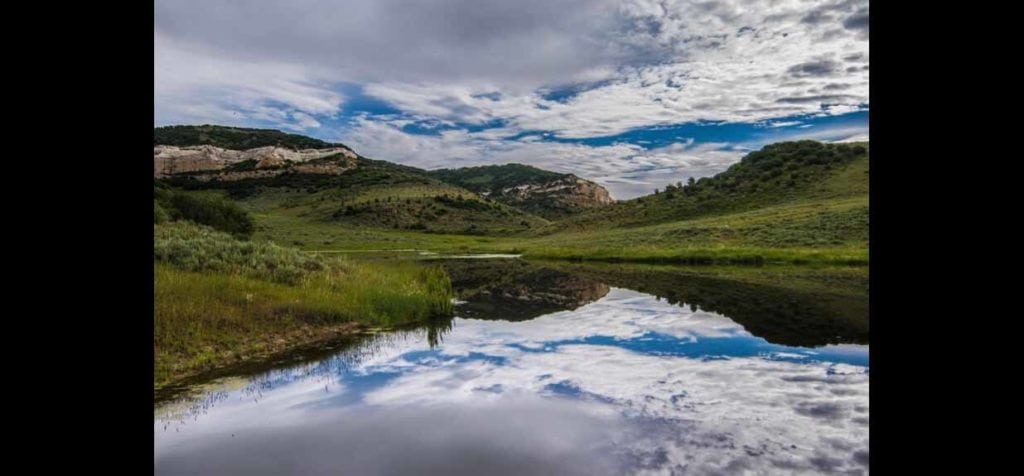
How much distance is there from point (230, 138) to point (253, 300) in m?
176

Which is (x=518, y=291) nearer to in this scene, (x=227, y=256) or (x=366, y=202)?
(x=227, y=256)

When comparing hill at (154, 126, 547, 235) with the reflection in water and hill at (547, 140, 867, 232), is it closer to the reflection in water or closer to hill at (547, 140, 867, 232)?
hill at (547, 140, 867, 232)

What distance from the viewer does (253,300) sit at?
13336 mm

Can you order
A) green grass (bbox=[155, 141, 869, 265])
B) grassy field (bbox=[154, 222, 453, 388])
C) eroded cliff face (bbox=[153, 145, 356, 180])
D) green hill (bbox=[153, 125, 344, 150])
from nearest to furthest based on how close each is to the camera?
grassy field (bbox=[154, 222, 453, 388]), green grass (bbox=[155, 141, 869, 265]), eroded cliff face (bbox=[153, 145, 356, 180]), green hill (bbox=[153, 125, 344, 150])

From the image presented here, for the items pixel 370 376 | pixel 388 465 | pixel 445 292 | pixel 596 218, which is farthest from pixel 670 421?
pixel 596 218

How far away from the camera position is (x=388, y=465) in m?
5.96

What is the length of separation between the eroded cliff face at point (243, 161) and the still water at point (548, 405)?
478ft

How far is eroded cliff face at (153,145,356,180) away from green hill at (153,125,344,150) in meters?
3.29

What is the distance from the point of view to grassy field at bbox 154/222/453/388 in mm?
10477

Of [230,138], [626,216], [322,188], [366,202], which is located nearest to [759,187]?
[626,216]

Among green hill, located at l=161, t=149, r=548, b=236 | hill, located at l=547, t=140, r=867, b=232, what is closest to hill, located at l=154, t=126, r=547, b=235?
green hill, located at l=161, t=149, r=548, b=236

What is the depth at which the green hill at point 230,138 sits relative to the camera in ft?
536
